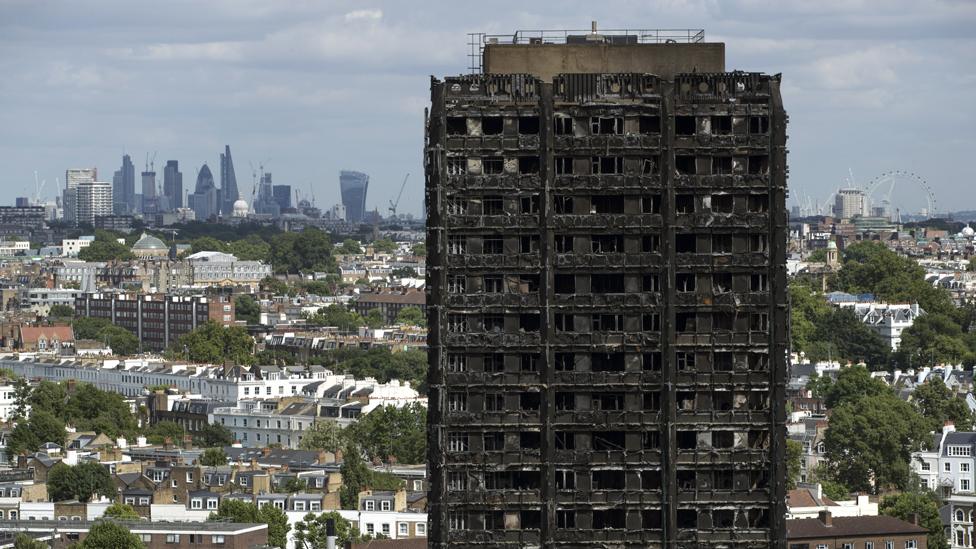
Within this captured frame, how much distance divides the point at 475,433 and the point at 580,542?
172 inches

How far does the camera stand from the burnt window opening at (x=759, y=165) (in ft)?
313

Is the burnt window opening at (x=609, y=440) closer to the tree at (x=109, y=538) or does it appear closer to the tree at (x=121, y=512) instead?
the tree at (x=109, y=538)

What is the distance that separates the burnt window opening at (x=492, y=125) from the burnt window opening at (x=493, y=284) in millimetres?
4228

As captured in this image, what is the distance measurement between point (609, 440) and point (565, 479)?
68.0 inches

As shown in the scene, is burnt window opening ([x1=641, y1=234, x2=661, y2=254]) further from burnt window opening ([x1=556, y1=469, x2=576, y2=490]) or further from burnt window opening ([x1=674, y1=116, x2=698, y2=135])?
burnt window opening ([x1=556, y1=469, x2=576, y2=490])

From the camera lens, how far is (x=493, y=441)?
94.9m

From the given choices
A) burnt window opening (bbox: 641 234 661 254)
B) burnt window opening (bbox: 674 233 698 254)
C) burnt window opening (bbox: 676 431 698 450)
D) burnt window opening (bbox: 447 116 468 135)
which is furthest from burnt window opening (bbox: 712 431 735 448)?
burnt window opening (bbox: 447 116 468 135)

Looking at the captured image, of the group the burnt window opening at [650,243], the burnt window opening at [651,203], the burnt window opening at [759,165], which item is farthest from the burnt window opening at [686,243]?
the burnt window opening at [759,165]

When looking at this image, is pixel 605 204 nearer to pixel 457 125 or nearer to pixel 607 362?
pixel 607 362

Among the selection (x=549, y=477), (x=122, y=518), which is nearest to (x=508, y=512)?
(x=549, y=477)

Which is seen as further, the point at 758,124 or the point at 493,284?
the point at 493,284

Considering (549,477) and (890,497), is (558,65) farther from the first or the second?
(890,497)

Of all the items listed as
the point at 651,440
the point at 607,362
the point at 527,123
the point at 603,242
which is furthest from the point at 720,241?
the point at 527,123

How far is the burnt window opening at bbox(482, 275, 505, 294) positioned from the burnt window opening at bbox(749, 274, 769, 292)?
7259 millimetres
